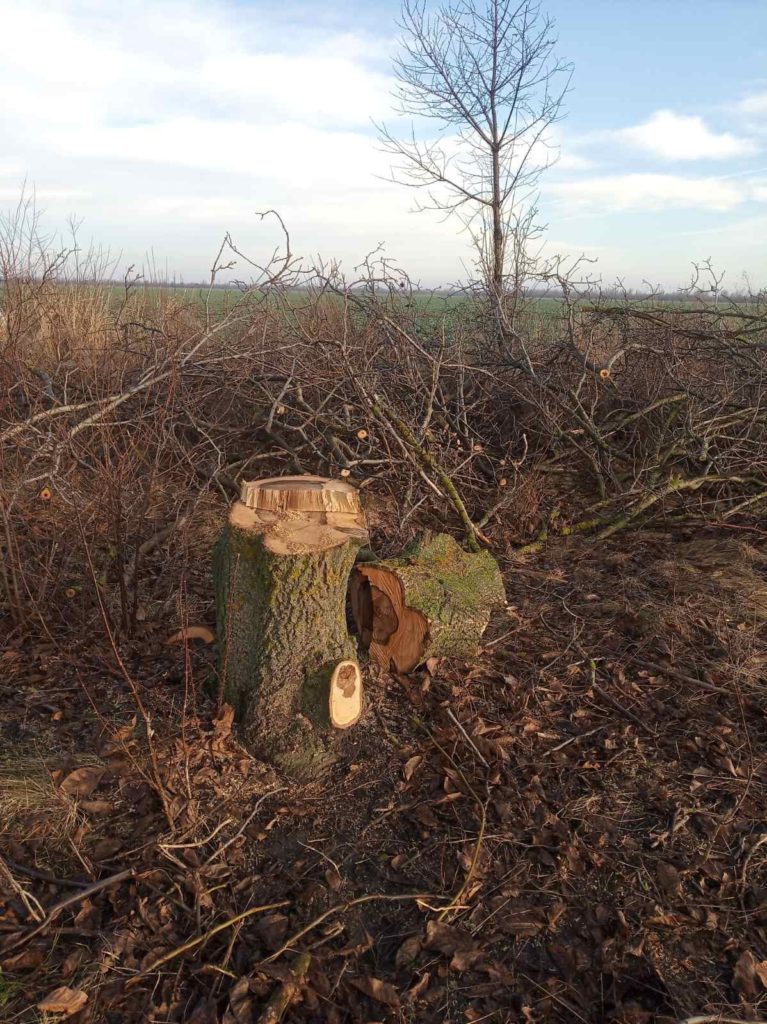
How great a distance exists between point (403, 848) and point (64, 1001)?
95 centimetres

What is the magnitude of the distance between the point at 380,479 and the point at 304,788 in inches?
112

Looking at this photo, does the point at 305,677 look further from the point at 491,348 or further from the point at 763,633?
the point at 491,348

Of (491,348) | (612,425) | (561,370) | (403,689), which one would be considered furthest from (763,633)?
(491,348)

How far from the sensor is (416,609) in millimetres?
3012

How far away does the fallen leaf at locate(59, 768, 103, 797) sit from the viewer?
227cm

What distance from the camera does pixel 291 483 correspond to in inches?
105

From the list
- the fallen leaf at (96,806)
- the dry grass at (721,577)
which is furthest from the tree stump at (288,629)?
the dry grass at (721,577)

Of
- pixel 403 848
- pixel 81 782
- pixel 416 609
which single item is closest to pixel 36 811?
pixel 81 782

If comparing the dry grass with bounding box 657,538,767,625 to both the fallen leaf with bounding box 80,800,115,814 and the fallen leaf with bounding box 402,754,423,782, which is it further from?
the fallen leaf with bounding box 80,800,115,814

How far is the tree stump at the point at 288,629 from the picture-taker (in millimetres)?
2426

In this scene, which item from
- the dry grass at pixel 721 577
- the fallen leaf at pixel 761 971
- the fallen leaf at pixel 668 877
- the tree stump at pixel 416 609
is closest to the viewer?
the fallen leaf at pixel 761 971

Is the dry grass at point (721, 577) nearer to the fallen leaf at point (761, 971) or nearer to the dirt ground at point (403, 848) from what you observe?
the dirt ground at point (403, 848)

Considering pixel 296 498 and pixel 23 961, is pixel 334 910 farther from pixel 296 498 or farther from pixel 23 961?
pixel 296 498

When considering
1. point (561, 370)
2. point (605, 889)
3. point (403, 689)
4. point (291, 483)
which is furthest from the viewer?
point (561, 370)
